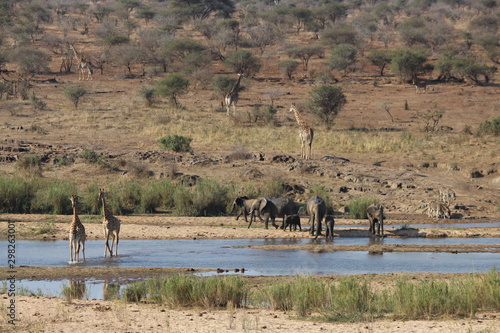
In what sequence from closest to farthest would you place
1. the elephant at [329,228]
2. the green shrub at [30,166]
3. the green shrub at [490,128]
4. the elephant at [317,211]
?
the elephant at [329,228], the elephant at [317,211], the green shrub at [30,166], the green shrub at [490,128]

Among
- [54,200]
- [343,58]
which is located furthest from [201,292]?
[343,58]

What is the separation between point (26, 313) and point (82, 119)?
2615 cm

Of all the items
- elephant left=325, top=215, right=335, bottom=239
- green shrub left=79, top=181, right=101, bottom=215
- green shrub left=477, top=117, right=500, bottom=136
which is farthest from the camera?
green shrub left=477, top=117, right=500, bottom=136

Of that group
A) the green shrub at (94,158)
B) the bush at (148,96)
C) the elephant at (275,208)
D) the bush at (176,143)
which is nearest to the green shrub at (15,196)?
the green shrub at (94,158)

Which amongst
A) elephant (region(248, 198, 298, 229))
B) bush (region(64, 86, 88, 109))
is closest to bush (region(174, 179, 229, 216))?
elephant (region(248, 198, 298, 229))

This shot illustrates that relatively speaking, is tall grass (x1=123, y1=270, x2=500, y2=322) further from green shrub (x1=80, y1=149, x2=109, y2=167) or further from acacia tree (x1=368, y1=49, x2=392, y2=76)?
acacia tree (x1=368, y1=49, x2=392, y2=76)

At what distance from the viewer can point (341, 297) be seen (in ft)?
35.0

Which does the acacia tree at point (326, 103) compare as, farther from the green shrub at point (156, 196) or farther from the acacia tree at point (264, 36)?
the acacia tree at point (264, 36)

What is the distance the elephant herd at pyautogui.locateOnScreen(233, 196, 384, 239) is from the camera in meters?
19.1

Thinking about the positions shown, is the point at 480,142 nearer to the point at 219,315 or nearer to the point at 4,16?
the point at 219,315

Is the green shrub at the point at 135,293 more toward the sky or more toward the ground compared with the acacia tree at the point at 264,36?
more toward the ground

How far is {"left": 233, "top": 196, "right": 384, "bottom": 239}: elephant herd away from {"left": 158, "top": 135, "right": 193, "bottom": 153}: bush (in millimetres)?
Result: 8005

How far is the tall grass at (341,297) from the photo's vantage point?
34.3 feet

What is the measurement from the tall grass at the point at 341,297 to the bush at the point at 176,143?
62.0 ft
